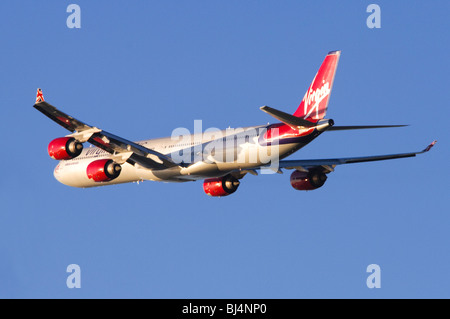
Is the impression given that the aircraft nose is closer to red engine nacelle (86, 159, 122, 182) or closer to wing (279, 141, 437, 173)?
red engine nacelle (86, 159, 122, 182)

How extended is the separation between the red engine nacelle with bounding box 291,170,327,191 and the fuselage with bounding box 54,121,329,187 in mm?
2731

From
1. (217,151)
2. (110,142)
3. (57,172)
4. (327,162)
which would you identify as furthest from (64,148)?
(327,162)

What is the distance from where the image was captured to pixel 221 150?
6500cm

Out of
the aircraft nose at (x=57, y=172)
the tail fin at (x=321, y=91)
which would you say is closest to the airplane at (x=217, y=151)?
the tail fin at (x=321, y=91)

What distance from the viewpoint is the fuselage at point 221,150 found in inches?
2468

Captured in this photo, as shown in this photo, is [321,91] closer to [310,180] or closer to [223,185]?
[310,180]

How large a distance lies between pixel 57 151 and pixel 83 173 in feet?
34.6

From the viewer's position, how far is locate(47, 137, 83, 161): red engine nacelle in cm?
6284

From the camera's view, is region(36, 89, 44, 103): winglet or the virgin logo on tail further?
the virgin logo on tail

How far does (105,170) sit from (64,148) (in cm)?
392

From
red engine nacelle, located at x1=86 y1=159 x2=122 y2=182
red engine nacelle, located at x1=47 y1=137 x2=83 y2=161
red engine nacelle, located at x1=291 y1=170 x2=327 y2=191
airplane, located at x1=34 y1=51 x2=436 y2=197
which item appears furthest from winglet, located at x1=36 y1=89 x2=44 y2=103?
red engine nacelle, located at x1=291 y1=170 x2=327 y2=191

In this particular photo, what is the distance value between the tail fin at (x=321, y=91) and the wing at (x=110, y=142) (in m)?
9.97

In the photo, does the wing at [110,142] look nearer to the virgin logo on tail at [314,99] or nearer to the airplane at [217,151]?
the airplane at [217,151]

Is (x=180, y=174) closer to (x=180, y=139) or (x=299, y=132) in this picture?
(x=180, y=139)
